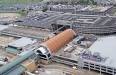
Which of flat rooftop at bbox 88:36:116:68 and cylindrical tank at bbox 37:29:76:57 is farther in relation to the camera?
cylindrical tank at bbox 37:29:76:57

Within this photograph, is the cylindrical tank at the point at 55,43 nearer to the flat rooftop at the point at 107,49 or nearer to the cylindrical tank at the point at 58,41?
the cylindrical tank at the point at 58,41

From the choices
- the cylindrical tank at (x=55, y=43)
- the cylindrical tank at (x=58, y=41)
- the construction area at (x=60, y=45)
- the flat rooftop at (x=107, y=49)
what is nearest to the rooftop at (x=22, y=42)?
the construction area at (x=60, y=45)

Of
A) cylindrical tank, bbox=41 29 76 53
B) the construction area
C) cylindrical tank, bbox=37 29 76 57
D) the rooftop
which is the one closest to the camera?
the construction area

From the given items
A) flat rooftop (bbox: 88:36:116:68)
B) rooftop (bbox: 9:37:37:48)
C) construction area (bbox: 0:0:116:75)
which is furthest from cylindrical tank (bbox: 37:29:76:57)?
flat rooftop (bbox: 88:36:116:68)

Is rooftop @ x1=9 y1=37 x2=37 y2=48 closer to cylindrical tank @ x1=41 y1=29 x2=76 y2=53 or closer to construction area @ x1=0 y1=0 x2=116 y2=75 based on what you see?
construction area @ x1=0 y1=0 x2=116 y2=75

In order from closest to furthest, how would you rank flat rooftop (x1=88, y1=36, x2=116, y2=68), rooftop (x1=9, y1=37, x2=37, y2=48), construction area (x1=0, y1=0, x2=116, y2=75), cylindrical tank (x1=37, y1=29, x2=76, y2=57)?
flat rooftop (x1=88, y1=36, x2=116, y2=68) < construction area (x1=0, y1=0, x2=116, y2=75) < cylindrical tank (x1=37, y1=29, x2=76, y2=57) < rooftop (x1=9, y1=37, x2=37, y2=48)

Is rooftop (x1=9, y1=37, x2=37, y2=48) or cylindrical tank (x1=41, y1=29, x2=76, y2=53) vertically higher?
cylindrical tank (x1=41, y1=29, x2=76, y2=53)

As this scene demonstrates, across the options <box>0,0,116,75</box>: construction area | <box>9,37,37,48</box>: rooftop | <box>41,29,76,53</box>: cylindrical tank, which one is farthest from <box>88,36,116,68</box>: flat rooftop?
<box>9,37,37,48</box>: rooftop

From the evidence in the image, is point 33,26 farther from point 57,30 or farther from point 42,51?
point 42,51

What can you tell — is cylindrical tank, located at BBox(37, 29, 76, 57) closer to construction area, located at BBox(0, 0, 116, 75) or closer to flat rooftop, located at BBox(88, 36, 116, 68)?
construction area, located at BBox(0, 0, 116, 75)
